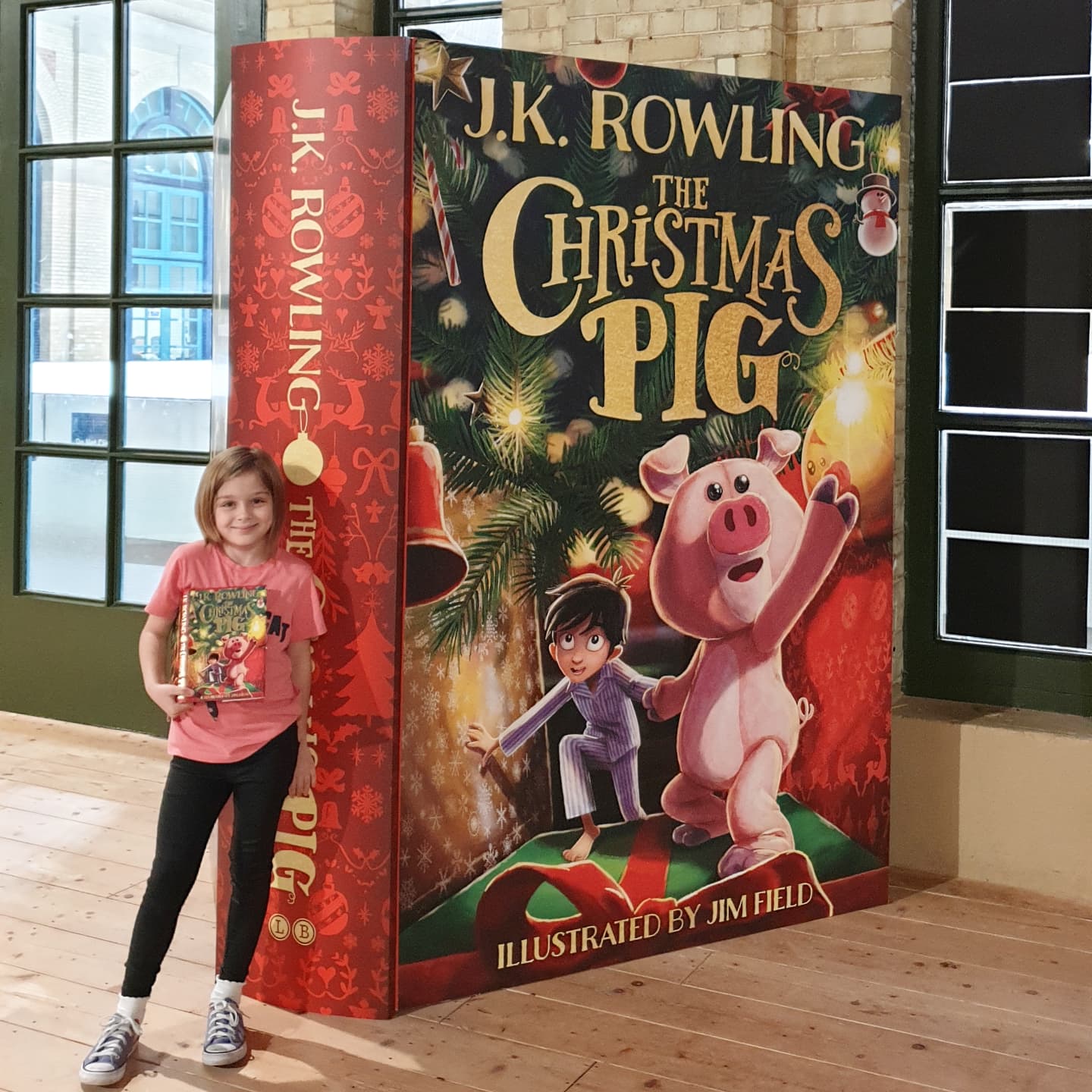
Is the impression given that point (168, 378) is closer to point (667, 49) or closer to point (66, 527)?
point (66, 527)

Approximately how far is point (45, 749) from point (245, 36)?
2.34m

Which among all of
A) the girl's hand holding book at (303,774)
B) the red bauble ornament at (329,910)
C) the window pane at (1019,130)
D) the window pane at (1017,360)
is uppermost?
the window pane at (1019,130)

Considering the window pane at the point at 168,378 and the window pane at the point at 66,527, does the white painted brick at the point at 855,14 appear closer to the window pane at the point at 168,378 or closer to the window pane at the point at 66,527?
the window pane at the point at 168,378

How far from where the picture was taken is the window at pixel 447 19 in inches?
173

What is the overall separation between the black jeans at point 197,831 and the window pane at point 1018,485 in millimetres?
1984

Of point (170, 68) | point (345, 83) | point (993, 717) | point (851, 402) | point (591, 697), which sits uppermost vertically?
point (170, 68)

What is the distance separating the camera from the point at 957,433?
3.80 m

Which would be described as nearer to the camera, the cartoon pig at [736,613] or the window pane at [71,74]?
the cartoon pig at [736,613]

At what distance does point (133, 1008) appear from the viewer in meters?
2.63

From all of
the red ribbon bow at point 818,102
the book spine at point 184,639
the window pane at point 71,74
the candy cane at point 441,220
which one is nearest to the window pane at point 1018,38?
the red ribbon bow at point 818,102

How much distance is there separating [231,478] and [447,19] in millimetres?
2375

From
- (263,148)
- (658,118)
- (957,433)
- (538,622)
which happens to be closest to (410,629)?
(538,622)

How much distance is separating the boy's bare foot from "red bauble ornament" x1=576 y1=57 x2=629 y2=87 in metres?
1.51

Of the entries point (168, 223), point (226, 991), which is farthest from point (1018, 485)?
point (168, 223)
